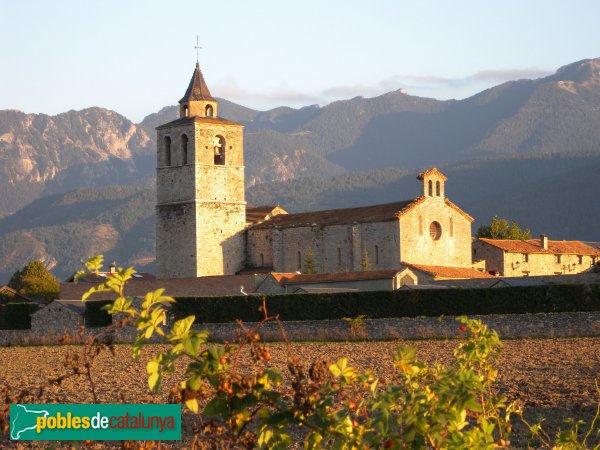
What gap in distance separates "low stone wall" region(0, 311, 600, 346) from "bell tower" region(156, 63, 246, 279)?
16.3 m

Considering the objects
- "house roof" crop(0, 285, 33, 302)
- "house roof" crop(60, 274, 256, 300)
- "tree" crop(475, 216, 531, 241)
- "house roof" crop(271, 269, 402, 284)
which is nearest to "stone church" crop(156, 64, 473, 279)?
"house roof" crop(60, 274, 256, 300)

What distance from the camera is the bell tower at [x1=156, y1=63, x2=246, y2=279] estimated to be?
69.0 m

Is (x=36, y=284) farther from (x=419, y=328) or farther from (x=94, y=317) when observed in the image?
(x=419, y=328)

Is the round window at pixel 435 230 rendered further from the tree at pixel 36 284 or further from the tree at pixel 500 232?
the tree at pixel 500 232

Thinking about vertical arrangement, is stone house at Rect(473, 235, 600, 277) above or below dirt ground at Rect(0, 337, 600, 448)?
above

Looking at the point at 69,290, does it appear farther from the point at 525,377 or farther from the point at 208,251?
the point at 525,377

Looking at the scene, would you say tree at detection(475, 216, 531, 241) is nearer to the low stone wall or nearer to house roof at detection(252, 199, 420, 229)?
house roof at detection(252, 199, 420, 229)

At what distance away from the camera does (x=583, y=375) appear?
1142 inches

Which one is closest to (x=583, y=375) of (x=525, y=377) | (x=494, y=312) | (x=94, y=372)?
(x=525, y=377)

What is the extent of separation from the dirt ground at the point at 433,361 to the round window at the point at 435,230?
22158 millimetres

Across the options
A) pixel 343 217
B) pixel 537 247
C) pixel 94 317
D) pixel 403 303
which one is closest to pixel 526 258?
pixel 537 247

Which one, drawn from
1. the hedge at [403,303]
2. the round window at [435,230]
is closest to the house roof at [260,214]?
the round window at [435,230]

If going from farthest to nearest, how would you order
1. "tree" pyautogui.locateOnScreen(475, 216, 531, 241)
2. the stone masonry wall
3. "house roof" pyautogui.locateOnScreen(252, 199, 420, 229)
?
"tree" pyautogui.locateOnScreen(475, 216, 531, 241) → "house roof" pyautogui.locateOnScreen(252, 199, 420, 229) → the stone masonry wall

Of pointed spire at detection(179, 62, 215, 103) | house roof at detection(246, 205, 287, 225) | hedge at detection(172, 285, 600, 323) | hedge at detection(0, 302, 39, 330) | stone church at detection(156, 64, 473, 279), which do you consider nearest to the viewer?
hedge at detection(172, 285, 600, 323)
